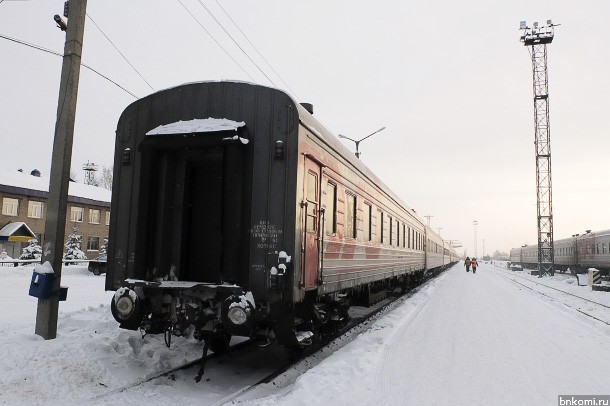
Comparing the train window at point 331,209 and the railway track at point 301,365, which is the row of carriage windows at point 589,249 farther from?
the train window at point 331,209

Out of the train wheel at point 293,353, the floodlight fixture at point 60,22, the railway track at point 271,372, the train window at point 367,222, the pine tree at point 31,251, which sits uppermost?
the floodlight fixture at point 60,22

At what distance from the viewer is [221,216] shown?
5781 mm

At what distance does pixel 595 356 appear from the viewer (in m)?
6.88

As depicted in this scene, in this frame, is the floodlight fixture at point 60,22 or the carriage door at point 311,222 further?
the floodlight fixture at point 60,22

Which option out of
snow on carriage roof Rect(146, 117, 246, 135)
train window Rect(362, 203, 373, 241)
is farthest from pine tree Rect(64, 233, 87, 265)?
snow on carriage roof Rect(146, 117, 246, 135)

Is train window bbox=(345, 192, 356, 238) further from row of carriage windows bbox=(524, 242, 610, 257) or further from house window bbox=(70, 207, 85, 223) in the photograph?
house window bbox=(70, 207, 85, 223)

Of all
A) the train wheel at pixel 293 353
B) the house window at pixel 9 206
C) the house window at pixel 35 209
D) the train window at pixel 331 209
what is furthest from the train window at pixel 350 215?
the house window at pixel 35 209

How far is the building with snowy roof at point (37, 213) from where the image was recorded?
110 ft

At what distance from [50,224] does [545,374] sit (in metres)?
7.37

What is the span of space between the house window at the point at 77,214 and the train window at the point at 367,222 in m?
35.9

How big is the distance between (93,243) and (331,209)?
39656 millimetres

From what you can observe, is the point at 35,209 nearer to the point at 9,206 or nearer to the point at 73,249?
the point at 9,206

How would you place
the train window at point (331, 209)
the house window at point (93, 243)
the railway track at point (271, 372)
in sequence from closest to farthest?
the railway track at point (271, 372), the train window at point (331, 209), the house window at point (93, 243)

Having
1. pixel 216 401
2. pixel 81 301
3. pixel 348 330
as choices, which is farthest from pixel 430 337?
pixel 81 301
